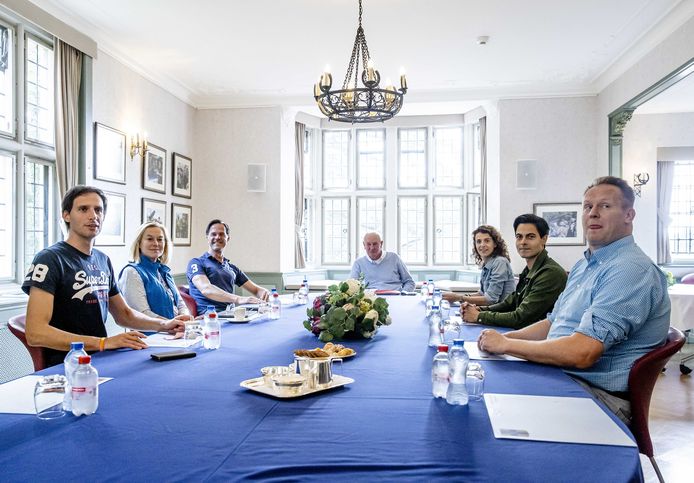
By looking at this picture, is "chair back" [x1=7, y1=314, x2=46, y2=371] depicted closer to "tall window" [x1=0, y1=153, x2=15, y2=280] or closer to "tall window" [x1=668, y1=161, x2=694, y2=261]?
"tall window" [x1=0, y1=153, x2=15, y2=280]

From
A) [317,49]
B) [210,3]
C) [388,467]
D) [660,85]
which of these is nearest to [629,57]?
[660,85]

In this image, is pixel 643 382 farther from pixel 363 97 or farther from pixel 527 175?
pixel 527 175

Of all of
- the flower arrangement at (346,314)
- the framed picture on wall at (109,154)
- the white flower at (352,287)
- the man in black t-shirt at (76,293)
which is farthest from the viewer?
the framed picture on wall at (109,154)

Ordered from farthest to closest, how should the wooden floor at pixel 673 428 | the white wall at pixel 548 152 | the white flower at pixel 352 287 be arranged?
the white wall at pixel 548 152, the wooden floor at pixel 673 428, the white flower at pixel 352 287

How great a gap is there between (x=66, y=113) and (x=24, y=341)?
3094 millimetres

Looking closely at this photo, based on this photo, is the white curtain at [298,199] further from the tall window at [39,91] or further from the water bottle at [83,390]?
the water bottle at [83,390]

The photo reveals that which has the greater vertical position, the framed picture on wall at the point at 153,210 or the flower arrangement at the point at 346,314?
the framed picture on wall at the point at 153,210

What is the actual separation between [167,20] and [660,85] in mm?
4929

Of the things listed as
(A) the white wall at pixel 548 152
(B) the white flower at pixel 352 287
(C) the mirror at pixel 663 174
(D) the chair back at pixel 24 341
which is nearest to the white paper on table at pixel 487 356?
(B) the white flower at pixel 352 287

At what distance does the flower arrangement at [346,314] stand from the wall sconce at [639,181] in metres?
6.20

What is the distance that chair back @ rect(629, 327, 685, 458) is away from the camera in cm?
199

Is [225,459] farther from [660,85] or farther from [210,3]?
[660,85]

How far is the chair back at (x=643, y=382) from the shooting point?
1.99 m

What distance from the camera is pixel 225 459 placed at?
1.17 meters
